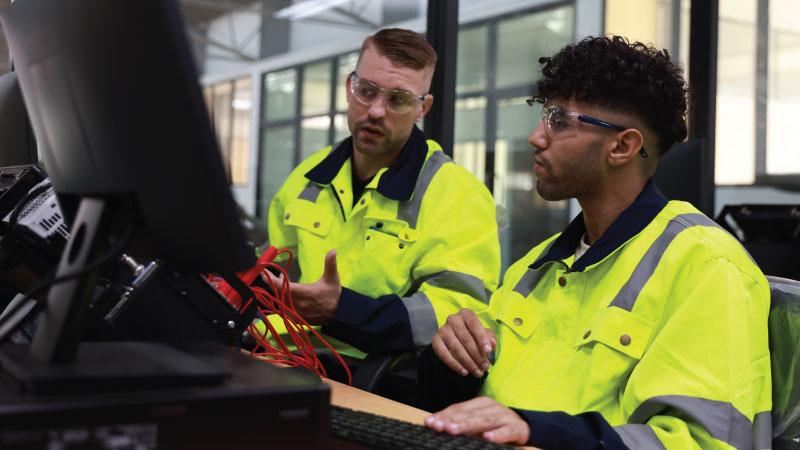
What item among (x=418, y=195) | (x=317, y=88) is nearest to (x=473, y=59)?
(x=317, y=88)

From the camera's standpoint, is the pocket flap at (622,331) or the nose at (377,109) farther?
the nose at (377,109)

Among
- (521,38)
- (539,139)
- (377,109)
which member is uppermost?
(521,38)

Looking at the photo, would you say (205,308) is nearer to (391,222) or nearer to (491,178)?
(391,222)

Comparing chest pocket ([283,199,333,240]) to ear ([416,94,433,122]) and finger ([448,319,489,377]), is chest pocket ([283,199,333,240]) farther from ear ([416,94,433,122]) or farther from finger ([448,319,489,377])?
finger ([448,319,489,377])

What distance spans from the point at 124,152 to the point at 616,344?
80 centimetres

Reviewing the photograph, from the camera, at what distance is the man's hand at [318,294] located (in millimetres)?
1585

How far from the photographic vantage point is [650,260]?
129cm

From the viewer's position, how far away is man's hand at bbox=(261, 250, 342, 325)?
1585mm

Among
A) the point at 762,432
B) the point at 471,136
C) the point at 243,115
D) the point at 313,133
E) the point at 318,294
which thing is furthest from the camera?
the point at 243,115

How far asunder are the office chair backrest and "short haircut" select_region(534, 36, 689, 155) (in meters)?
0.44

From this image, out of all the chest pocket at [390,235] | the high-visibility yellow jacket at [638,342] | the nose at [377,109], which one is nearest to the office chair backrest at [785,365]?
the high-visibility yellow jacket at [638,342]

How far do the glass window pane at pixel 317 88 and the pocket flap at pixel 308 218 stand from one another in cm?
198

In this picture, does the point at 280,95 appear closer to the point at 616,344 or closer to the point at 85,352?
the point at 616,344

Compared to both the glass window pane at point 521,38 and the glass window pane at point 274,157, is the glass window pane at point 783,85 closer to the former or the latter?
the glass window pane at point 521,38
